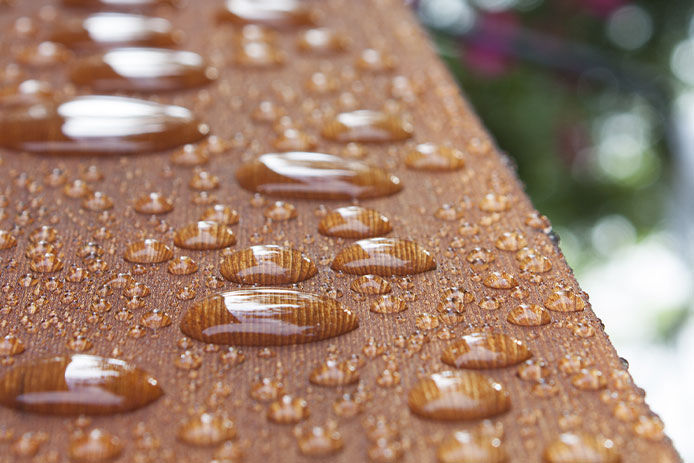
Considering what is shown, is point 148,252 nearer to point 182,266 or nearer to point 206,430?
point 182,266

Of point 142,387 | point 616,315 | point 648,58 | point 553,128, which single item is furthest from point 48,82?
point 616,315

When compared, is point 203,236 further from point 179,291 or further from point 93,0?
point 93,0

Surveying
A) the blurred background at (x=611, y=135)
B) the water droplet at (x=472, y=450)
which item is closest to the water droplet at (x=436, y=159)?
the water droplet at (x=472, y=450)

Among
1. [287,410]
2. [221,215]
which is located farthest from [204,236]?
[287,410]

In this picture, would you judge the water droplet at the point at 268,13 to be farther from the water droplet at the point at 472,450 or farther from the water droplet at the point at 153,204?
the water droplet at the point at 472,450

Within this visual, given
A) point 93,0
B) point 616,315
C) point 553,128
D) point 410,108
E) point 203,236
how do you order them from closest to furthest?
point 203,236, point 410,108, point 93,0, point 553,128, point 616,315
